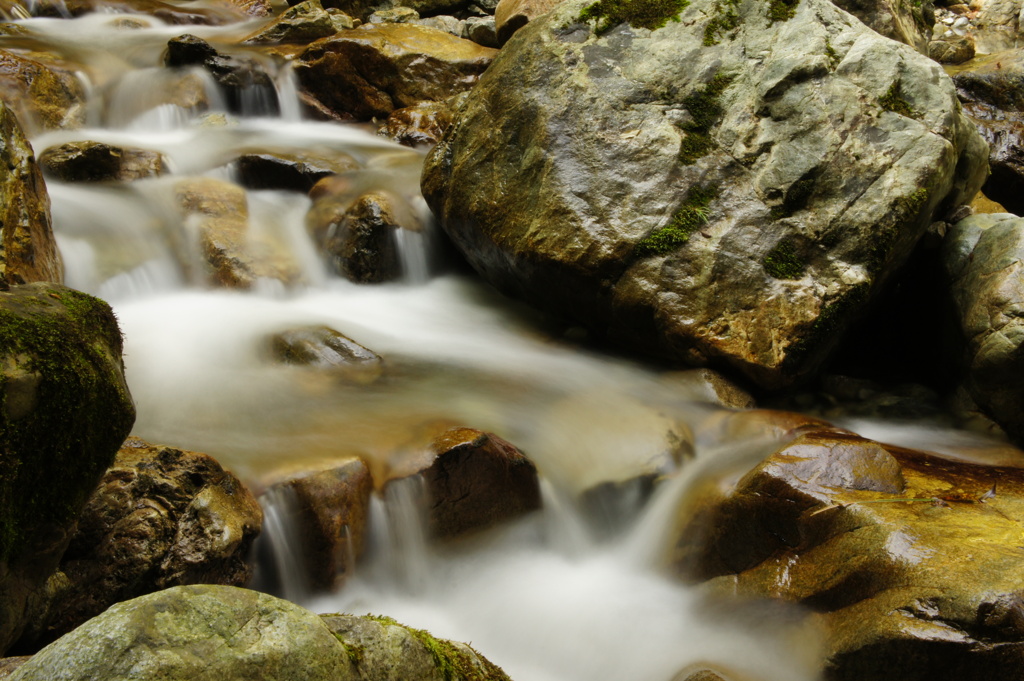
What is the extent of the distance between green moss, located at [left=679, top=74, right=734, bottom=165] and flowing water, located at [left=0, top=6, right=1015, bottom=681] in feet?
5.83

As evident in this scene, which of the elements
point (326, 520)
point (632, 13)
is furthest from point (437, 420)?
point (632, 13)

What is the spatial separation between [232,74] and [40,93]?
92.4 inches

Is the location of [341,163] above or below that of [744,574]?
above

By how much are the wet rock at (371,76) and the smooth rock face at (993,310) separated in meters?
7.52

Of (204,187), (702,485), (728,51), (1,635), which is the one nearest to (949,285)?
(728,51)

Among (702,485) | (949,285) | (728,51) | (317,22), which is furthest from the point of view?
(317,22)

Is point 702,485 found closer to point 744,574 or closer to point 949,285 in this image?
point 744,574

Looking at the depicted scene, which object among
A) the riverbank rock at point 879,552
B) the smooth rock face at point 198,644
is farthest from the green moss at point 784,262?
the smooth rock face at point 198,644

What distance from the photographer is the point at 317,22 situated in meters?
12.2

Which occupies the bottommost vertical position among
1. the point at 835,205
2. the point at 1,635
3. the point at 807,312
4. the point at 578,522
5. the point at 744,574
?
the point at 578,522

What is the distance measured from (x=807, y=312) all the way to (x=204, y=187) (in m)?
5.78

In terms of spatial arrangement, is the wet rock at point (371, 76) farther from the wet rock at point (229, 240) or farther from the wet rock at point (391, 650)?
the wet rock at point (391, 650)

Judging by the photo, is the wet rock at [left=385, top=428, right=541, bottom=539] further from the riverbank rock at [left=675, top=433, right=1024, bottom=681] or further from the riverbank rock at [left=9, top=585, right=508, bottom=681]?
the riverbank rock at [left=9, top=585, right=508, bottom=681]

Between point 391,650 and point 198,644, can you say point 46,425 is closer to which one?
point 198,644
